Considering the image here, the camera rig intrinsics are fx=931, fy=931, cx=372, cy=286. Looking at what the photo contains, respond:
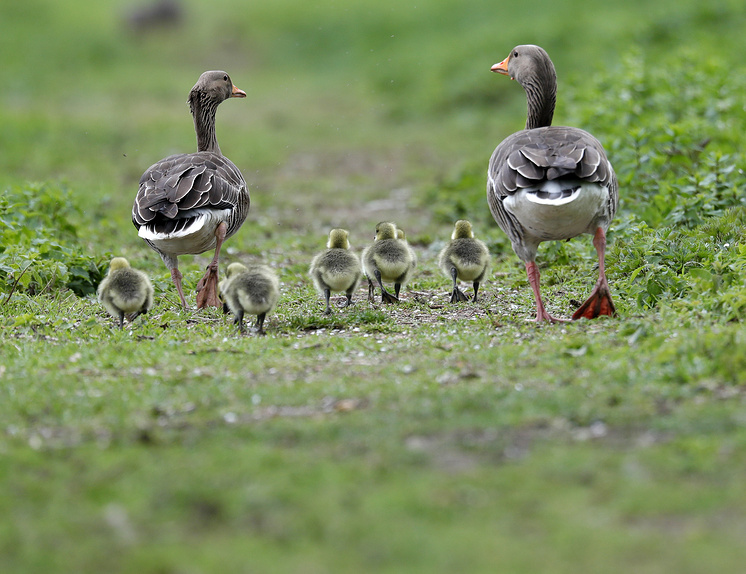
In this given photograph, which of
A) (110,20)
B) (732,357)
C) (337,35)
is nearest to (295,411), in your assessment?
(732,357)

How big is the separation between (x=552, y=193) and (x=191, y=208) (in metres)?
3.61

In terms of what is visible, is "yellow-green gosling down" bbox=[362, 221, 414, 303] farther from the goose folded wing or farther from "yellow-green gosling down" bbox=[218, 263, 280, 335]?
the goose folded wing

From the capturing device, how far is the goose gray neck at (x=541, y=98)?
10.2m

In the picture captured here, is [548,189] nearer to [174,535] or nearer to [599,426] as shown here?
[599,426]

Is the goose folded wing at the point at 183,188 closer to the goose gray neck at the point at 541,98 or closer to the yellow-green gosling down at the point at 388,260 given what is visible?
the yellow-green gosling down at the point at 388,260

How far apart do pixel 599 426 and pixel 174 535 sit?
8.35 ft

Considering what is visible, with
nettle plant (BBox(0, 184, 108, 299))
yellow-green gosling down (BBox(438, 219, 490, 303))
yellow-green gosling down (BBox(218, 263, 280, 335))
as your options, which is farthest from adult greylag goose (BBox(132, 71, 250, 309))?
yellow-green gosling down (BBox(438, 219, 490, 303))

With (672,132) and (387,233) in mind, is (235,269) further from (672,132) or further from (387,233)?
(672,132)

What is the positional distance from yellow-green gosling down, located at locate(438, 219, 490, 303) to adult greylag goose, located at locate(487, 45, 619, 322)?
1.31ft

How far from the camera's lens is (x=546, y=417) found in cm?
558

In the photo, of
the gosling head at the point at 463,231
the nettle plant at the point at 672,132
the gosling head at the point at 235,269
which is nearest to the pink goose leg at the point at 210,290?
the gosling head at the point at 235,269

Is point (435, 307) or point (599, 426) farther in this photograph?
point (435, 307)

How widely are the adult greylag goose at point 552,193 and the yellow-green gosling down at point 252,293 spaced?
2226mm

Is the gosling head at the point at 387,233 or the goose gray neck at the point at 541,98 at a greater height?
the goose gray neck at the point at 541,98
